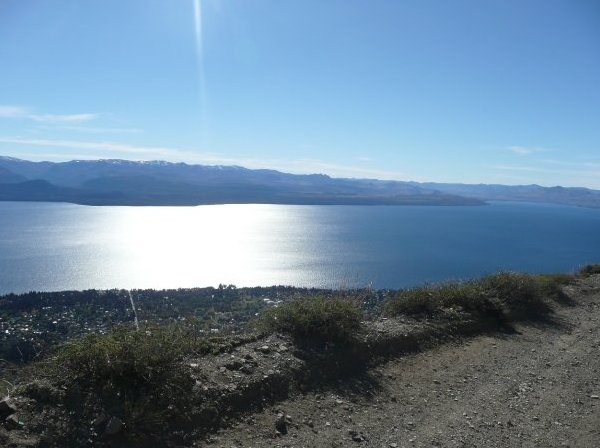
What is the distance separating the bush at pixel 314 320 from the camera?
6516mm

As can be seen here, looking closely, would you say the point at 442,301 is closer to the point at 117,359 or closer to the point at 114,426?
the point at 117,359

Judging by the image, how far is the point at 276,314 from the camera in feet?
22.2

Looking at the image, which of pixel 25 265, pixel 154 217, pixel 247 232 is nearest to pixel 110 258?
pixel 25 265

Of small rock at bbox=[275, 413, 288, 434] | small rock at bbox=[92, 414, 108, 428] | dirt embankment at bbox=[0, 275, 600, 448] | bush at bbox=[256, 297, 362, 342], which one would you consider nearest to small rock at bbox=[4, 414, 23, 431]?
dirt embankment at bbox=[0, 275, 600, 448]

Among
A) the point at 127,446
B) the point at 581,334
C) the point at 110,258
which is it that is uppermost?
the point at 127,446

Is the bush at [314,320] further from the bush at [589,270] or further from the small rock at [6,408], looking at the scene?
the bush at [589,270]

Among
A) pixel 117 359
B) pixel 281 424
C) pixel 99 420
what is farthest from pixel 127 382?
pixel 281 424

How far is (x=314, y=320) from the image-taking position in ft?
21.6

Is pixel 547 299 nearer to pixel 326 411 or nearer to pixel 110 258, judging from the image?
pixel 326 411

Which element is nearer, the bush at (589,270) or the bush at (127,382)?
the bush at (127,382)

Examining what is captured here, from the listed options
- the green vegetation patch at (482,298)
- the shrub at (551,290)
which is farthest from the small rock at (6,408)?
the shrub at (551,290)

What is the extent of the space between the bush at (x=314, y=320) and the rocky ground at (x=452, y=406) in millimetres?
738

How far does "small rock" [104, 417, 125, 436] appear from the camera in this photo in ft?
12.3

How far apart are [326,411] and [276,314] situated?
2011 millimetres
